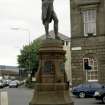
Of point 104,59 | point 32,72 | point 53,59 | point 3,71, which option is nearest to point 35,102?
point 53,59

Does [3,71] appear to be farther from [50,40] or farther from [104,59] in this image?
[50,40]

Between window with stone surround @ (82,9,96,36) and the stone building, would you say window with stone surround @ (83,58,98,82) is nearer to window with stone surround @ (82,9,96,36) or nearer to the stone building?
the stone building

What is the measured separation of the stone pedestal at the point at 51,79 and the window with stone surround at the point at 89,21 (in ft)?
87.7

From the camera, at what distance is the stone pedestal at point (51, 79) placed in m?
17.7

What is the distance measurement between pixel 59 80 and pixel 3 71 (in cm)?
16237

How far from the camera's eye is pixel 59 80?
17891mm

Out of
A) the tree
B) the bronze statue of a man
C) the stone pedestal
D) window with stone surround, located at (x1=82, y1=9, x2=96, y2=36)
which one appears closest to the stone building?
window with stone surround, located at (x1=82, y1=9, x2=96, y2=36)

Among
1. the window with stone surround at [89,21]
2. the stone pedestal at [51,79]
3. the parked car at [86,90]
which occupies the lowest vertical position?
the parked car at [86,90]

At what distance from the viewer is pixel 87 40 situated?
44.9 meters

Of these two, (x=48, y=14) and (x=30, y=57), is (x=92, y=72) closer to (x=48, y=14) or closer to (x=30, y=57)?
(x=48, y=14)

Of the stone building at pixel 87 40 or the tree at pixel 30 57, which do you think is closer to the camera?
the stone building at pixel 87 40

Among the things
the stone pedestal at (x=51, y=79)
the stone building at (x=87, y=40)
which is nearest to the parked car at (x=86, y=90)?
the stone building at (x=87, y=40)

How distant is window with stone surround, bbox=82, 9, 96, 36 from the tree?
2809cm

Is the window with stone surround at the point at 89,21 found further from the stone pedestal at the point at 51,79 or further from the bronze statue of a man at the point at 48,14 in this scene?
the stone pedestal at the point at 51,79
